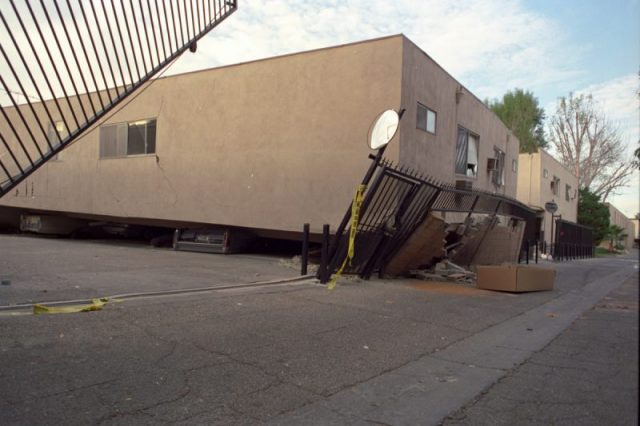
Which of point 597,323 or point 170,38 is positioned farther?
point 597,323

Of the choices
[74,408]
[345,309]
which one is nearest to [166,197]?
[345,309]

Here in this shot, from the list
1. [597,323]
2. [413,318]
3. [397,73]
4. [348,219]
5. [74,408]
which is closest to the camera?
[74,408]

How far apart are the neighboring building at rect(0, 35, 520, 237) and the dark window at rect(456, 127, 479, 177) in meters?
0.03

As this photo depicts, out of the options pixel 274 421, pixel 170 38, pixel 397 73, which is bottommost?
pixel 274 421

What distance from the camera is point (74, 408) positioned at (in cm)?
359

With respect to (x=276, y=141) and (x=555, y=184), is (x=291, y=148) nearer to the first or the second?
(x=276, y=141)

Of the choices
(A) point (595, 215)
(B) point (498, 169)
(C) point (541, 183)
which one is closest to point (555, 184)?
(C) point (541, 183)

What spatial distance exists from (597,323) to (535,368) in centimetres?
319

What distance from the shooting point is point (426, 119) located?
13156 mm

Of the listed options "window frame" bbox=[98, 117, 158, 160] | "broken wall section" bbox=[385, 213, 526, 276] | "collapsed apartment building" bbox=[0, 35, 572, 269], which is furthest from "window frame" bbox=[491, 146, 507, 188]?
"window frame" bbox=[98, 117, 158, 160]

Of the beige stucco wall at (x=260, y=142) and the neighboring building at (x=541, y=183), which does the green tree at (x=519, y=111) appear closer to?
the beige stucco wall at (x=260, y=142)

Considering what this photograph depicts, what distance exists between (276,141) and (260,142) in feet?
1.82

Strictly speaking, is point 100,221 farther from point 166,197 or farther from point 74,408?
point 74,408

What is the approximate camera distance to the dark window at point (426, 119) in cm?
1281
